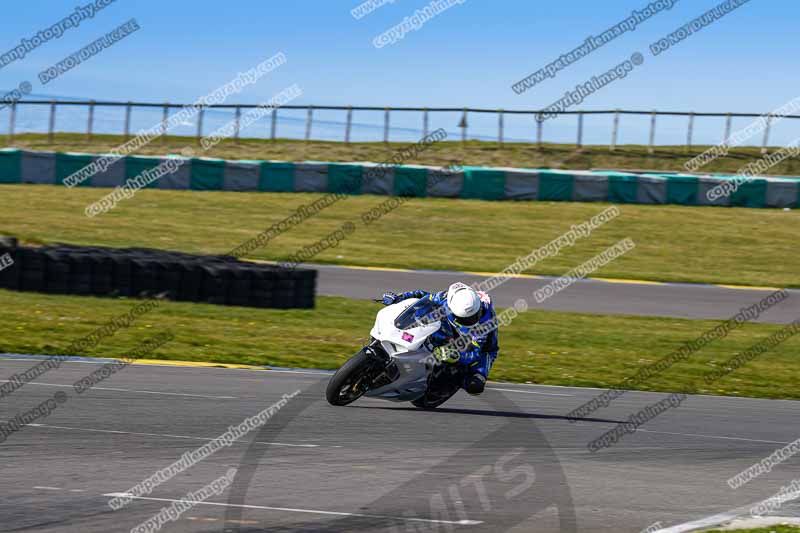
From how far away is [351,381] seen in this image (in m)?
10.6

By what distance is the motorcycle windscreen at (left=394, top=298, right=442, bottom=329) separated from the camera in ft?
33.6

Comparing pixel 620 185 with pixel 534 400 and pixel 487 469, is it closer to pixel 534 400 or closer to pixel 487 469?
pixel 534 400

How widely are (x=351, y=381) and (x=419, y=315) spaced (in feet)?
3.16

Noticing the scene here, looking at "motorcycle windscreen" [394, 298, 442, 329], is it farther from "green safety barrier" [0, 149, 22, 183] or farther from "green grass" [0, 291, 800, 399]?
"green safety barrier" [0, 149, 22, 183]

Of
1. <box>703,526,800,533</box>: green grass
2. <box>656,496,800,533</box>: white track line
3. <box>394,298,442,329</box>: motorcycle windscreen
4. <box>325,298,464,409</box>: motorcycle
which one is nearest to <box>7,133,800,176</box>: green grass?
<box>325,298,464,409</box>: motorcycle

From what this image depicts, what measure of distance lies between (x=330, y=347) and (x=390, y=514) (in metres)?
8.44

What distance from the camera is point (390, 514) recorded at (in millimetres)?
7148

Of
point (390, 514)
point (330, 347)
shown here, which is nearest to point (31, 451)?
point (390, 514)

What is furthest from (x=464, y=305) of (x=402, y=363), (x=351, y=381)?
(x=351, y=381)

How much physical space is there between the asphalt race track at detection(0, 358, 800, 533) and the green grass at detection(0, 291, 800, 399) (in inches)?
81.3

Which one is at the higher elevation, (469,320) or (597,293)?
(469,320)

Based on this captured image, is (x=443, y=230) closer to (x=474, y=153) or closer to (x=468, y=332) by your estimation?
(x=474, y=153)

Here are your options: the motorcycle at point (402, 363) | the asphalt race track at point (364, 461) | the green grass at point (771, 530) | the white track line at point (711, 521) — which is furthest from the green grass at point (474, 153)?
the green grass at point (771, 530)

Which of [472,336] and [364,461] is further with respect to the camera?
[472,336]
